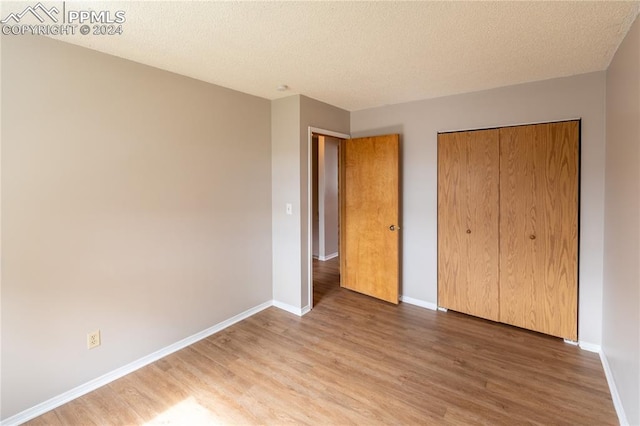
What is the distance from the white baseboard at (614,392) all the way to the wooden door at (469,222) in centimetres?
82

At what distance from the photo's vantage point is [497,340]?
9.05ft

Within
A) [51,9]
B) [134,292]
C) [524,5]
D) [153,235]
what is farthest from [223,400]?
[524,5]

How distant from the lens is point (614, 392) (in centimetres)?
197

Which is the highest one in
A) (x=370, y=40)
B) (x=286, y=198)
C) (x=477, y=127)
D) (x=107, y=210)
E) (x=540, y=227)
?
(x=370, y=40)

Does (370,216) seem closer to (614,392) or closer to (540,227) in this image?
(540,227)

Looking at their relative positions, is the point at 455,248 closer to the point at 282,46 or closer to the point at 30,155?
the point at 282,46

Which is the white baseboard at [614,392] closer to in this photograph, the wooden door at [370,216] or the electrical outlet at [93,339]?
the wooden door at [370,216]

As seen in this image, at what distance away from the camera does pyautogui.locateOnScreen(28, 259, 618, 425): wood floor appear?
1.88 m

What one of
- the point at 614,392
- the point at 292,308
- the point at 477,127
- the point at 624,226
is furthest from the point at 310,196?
the point at 614,392

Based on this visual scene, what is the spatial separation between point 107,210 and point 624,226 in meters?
3.45

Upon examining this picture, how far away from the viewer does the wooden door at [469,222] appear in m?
2.99

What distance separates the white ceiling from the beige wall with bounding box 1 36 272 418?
27 cm

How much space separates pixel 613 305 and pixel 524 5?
6.87ft

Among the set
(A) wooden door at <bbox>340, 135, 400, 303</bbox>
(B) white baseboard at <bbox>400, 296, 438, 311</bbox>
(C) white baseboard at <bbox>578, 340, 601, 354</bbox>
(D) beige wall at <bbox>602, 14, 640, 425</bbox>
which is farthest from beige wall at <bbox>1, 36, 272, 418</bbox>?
(C) white baseboard at <bbox>578, 340, 601, 354</bbox>
